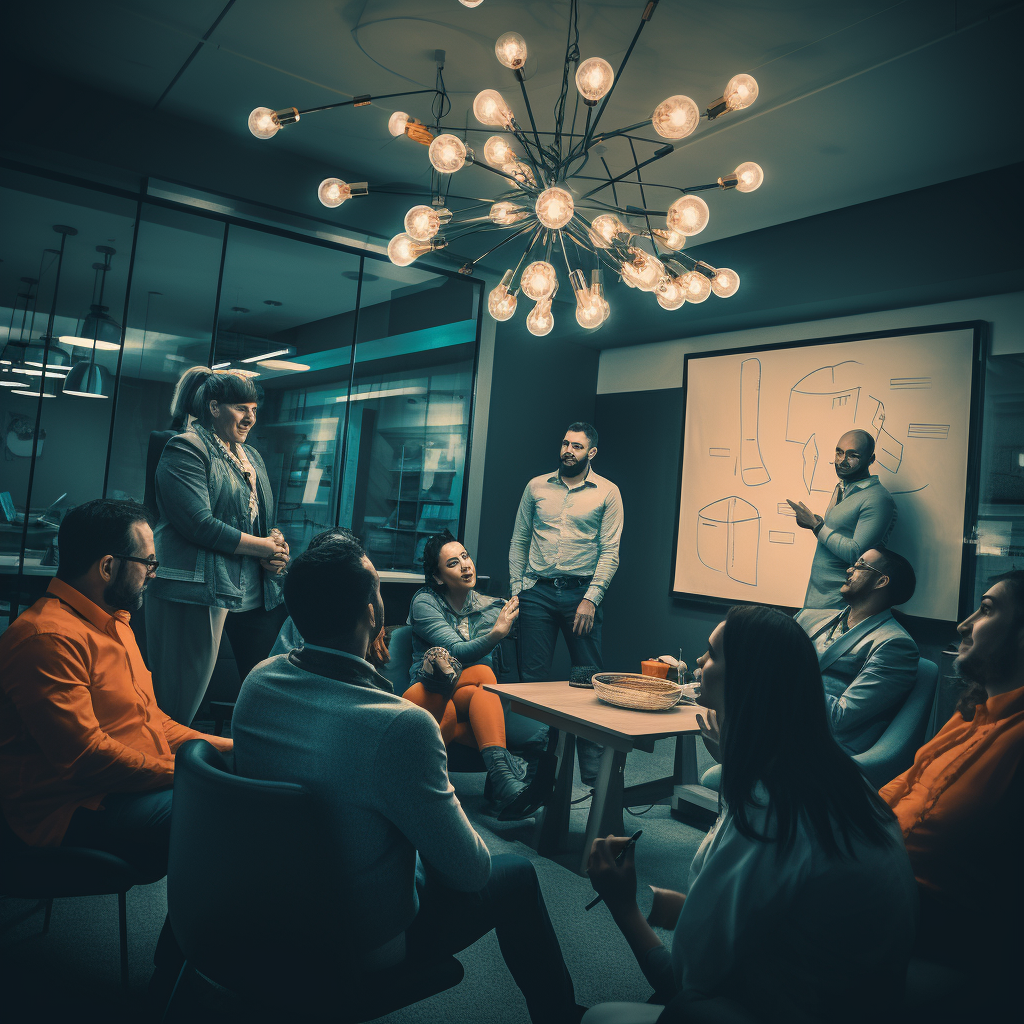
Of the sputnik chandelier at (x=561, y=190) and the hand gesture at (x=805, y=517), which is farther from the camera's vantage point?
the hand gesture at (x=805, y=517)

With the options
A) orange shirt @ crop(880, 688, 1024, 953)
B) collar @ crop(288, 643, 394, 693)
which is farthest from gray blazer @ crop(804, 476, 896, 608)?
collar @ crop(288, 643, 394, 693)

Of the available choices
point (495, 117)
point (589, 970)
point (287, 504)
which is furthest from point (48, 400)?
point (589, 970)

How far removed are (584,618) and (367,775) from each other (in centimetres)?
286

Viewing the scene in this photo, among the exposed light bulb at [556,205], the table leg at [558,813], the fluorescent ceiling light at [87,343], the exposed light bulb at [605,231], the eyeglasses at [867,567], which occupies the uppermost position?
the exposed light bulb at [605,231]

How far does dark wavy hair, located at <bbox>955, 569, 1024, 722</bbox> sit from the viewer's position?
1.70 m

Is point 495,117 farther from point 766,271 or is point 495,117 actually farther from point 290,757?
point 766,271

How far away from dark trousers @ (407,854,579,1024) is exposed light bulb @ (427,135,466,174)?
5.88 ft

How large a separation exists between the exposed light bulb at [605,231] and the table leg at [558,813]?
5.76 ft

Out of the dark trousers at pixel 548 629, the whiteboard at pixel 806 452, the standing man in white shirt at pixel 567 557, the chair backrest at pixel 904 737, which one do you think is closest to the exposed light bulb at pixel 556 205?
the chair backrest at pixel 904 737

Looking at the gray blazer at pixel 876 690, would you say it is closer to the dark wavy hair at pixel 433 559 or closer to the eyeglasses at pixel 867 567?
the eyeglasses at pixel 867 567

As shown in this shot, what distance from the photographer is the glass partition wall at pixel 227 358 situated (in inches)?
133

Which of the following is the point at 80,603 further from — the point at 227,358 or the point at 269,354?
the point at 269,354

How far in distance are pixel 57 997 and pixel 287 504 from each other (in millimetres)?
2700

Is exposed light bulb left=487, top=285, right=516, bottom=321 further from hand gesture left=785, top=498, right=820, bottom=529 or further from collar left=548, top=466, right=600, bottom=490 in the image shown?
hand gesture left=785, top=498, right=820, bottom=529
